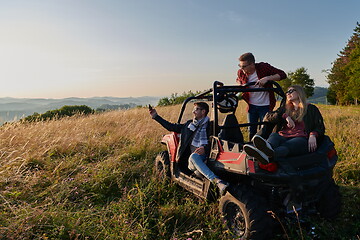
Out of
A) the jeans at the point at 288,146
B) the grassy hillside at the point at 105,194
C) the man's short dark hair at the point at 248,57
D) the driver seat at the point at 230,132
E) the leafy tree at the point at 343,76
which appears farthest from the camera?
the leafy tree at the point at 343,76

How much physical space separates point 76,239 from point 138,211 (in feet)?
2.78

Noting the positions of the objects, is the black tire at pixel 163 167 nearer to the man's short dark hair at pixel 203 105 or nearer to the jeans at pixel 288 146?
the man's short dark hair at pixel 203 105

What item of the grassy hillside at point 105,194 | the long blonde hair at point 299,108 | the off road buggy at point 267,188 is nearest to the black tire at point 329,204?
the off road buggy at point 267,188

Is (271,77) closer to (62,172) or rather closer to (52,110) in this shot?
(62,172)

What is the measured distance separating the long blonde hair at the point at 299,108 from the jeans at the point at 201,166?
3.98ft

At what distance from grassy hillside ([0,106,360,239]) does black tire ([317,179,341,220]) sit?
0.14 metres

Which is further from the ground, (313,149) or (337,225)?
(313,149)

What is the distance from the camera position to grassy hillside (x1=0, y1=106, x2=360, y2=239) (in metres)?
2.73

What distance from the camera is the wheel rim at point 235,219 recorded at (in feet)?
8.99

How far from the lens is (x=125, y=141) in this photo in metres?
6.59

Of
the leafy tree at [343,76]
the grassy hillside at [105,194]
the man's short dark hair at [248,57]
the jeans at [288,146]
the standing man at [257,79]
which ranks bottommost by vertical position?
the grassy hillside at [105,194]

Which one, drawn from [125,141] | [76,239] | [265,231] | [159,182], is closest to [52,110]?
[125,141]

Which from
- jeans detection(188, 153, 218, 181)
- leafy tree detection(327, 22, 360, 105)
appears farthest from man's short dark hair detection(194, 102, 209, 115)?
leafy tree detection(327, 22, 360, 105)

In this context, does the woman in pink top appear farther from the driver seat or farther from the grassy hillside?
the grassy hillside
